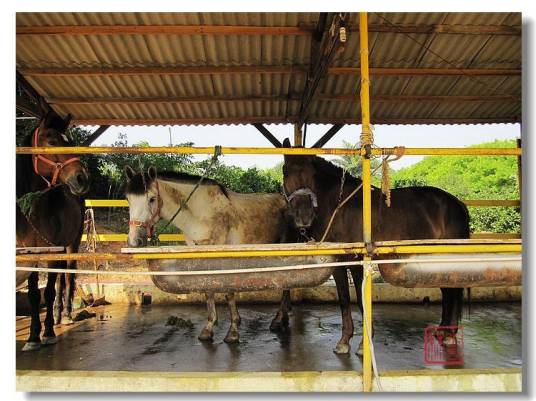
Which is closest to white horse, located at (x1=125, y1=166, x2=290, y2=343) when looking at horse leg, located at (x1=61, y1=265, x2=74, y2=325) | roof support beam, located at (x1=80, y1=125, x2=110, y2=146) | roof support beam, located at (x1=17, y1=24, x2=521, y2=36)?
roof support beam, located at (x1=17, y1=24, x2=521, y2=36)

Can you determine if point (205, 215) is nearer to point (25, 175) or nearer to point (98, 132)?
point (25, 175)

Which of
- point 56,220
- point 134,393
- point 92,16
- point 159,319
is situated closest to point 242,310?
point 159,319

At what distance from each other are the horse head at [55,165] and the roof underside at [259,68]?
148cm

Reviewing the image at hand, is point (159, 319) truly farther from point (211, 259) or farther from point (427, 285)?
point (427, 285)

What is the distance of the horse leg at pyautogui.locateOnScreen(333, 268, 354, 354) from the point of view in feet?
13.6

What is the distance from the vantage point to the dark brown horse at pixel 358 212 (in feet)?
14.7

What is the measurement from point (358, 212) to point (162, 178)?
90.2 inches

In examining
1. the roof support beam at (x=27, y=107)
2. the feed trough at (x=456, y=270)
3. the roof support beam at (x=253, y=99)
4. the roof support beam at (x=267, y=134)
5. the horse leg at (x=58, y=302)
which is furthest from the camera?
the roof support beam at (x=267, y=134)

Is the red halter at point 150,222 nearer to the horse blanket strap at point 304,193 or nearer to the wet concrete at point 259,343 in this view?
the wet concrete at point 259,343

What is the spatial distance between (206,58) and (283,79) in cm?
122

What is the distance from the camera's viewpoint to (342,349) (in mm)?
→ 4113

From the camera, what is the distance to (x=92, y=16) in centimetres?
483

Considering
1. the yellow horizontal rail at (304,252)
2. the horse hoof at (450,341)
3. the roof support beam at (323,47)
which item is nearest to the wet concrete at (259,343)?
the horse hoof at (450,341)

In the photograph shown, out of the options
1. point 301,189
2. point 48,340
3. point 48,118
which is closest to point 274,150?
point 301,189
